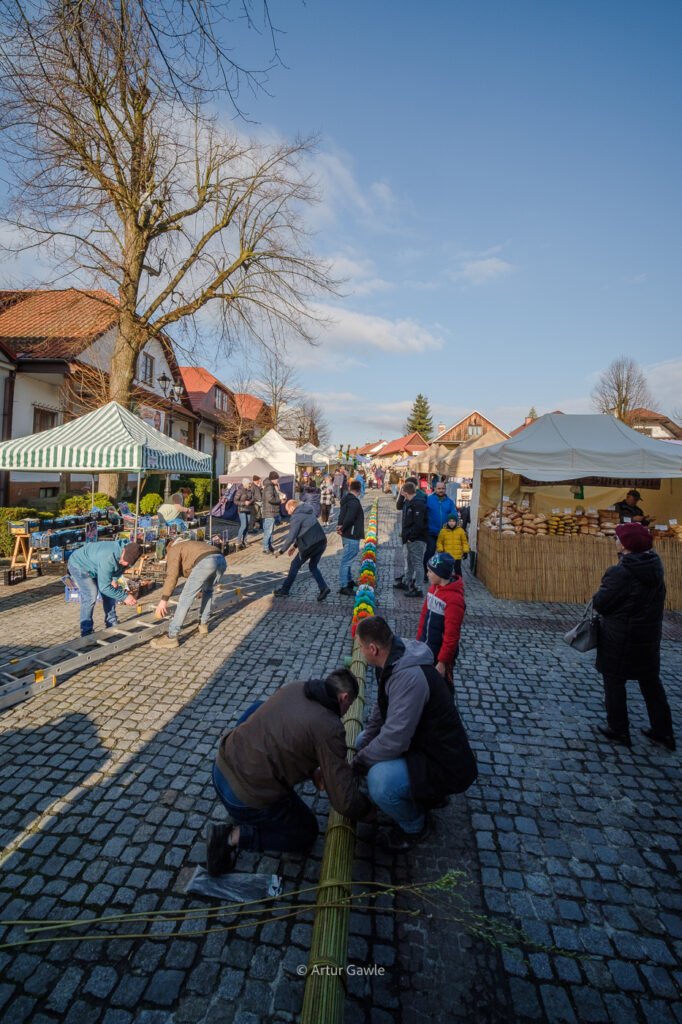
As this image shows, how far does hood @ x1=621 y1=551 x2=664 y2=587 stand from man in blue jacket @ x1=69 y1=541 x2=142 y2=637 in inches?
204

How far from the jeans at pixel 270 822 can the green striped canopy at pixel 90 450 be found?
736 cm

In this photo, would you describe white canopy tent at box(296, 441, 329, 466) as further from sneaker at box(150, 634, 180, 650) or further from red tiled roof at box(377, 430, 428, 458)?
red tiled roof at box(377, 430, 428, 458)

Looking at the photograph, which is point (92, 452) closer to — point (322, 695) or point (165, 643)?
point (165, 643)

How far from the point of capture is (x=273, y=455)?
22.1m

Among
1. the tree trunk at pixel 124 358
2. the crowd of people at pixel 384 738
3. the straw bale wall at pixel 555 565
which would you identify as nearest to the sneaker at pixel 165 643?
the crowd of people at pixel 384 738

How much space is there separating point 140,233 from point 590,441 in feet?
43.0

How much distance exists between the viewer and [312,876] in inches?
113

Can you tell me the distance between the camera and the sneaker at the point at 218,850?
267 cm

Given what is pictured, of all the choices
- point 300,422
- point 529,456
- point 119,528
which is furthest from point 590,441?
point 300,422

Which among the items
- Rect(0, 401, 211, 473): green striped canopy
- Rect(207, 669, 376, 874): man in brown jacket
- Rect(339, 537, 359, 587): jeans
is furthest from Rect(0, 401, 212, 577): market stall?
Rect(207, 669, 376, 874): man in brown jacket

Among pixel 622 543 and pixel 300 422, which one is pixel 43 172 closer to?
pixel 622 543

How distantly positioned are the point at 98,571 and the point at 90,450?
3.85m

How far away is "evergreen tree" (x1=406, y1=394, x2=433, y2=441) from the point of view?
298ft

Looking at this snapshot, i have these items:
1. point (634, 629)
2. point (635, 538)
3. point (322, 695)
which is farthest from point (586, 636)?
point (322, 695)
